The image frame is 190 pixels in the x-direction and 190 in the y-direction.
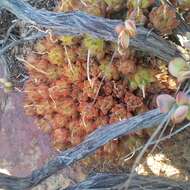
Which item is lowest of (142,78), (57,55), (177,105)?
(177,105)

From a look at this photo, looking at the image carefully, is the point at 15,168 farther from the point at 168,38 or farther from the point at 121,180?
the point at 168,38

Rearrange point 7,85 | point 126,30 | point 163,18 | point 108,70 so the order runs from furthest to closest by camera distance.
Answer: point 7,85 → point 108,70 → point 163,18 → point 126,30

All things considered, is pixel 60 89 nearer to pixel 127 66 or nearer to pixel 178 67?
pixel 127 66

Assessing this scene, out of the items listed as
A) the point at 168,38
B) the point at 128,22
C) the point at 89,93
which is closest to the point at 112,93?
the point at 89,93

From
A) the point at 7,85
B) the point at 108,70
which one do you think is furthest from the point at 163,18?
the point at 7,85

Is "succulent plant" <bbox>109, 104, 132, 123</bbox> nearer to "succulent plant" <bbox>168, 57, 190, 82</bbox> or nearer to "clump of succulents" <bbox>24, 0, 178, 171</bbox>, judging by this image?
"clump of succulents" <bbox>24, 0, 178, 171</bbox>

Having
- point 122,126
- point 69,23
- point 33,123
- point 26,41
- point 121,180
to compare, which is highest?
point 26,41
